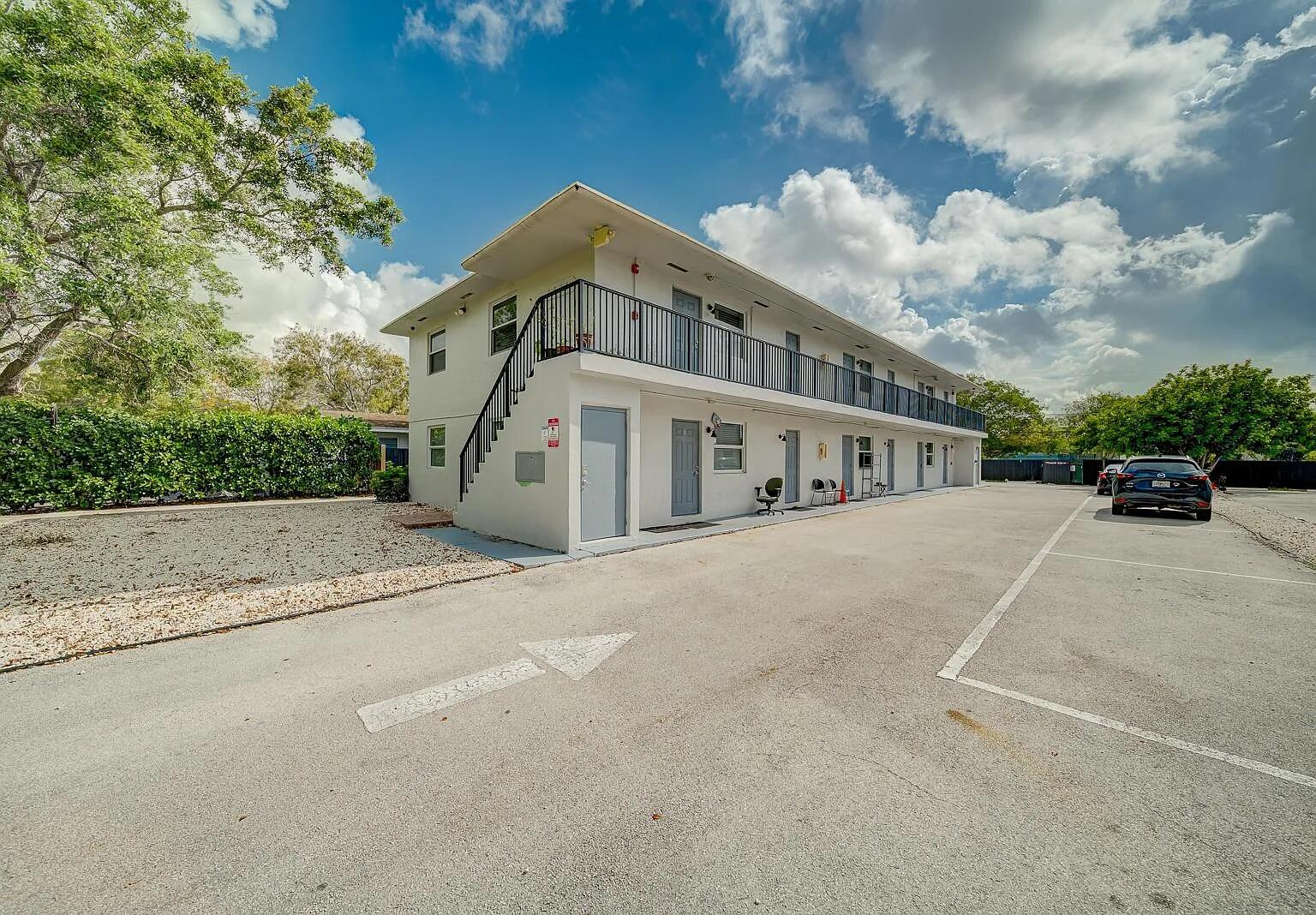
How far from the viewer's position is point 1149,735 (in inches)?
112

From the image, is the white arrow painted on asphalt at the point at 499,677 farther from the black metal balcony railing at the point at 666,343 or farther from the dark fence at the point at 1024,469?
the dark fence at the point at 1024,469

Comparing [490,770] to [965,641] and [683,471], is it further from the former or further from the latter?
[683,471]

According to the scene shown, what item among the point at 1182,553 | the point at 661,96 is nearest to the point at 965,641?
the point at 1182,553

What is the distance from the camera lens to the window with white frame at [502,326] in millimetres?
11258

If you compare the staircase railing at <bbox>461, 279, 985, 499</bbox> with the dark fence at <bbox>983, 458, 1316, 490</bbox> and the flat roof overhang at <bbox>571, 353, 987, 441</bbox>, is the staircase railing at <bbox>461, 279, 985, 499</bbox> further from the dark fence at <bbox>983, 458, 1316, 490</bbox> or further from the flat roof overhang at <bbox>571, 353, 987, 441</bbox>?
the dark fence at <bbox>983, 458, 1316, 490</bbox>

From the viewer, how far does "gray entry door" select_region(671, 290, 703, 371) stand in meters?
9.79

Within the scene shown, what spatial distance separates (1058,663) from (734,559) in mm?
4139

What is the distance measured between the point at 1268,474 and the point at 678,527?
37.1 m

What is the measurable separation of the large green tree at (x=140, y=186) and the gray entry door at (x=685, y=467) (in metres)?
9.94

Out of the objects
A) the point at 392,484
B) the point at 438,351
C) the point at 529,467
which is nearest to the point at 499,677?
the point at 529,467

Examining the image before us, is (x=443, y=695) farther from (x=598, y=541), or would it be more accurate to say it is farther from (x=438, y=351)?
(x=438, y=351)

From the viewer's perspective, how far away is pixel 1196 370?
2684 cm

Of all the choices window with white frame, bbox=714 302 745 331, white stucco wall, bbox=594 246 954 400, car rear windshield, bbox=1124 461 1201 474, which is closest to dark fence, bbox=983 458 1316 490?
car rear windshield, bbox=1124 461 1201 474

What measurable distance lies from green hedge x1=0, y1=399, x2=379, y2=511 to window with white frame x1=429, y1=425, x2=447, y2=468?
469cm
